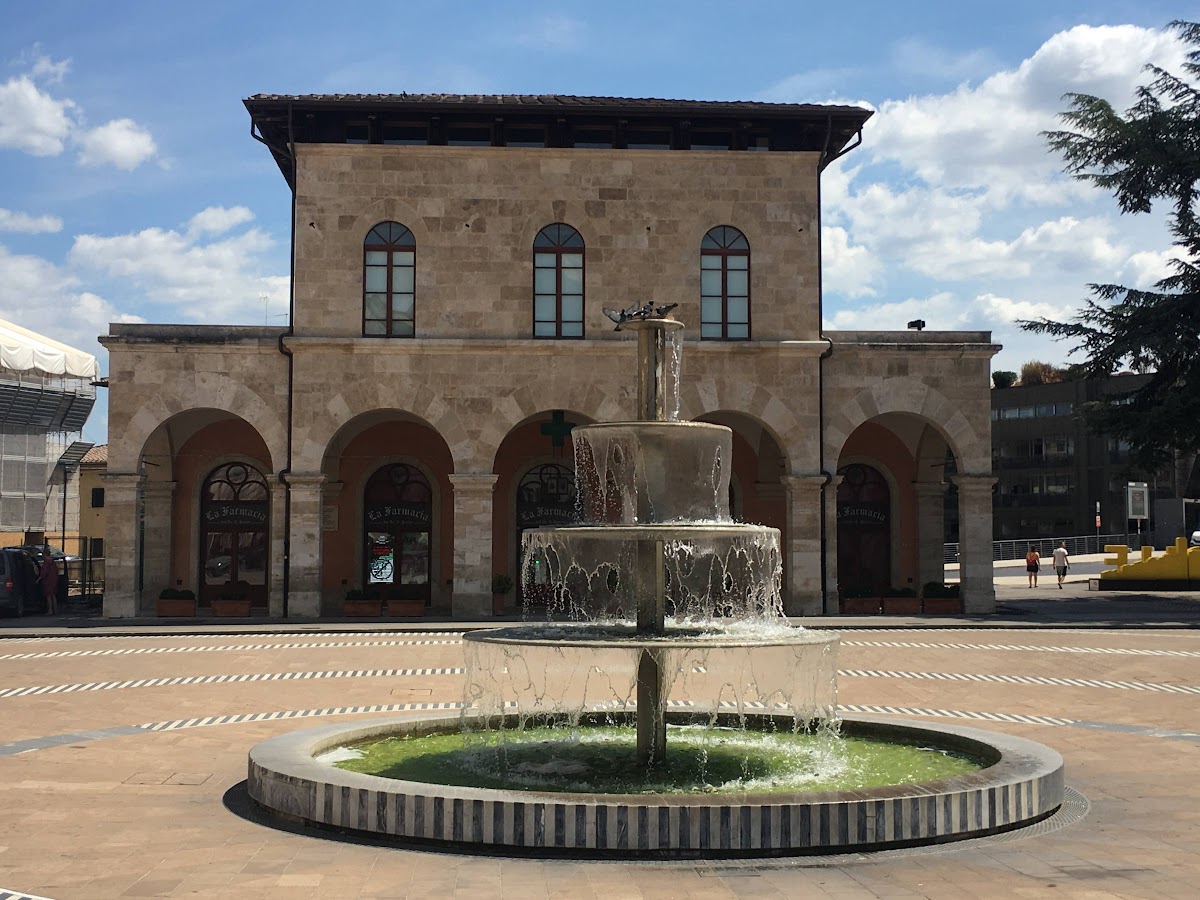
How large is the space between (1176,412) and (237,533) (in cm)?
2370

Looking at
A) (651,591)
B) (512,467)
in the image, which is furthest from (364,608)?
(651,591)

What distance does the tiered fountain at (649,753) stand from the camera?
773cm

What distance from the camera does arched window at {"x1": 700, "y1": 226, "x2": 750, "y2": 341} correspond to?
1153 inches

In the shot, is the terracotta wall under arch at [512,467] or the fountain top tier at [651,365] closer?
the fountain top tier at [651,365]

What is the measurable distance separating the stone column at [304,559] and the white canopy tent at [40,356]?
60.9 ft

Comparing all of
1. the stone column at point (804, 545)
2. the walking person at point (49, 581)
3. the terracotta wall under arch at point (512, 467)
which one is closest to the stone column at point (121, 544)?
the walking person at point (49, 581)

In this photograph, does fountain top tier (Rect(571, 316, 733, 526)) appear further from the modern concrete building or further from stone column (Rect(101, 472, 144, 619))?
the modern concrete building

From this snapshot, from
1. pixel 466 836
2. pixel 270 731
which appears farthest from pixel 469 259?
pixel 466 836

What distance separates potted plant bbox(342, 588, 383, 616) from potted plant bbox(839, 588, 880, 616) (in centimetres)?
1048

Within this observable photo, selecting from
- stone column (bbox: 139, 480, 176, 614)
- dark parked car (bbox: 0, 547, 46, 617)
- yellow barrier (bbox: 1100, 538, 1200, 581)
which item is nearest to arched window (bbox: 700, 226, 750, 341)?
stone column (bbox: 139, 480, 176, 614)

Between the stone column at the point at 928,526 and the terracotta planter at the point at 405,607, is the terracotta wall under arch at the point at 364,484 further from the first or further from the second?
the stone column at the point at 928,526

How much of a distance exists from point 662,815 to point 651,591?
272cm

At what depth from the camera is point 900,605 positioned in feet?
97.3

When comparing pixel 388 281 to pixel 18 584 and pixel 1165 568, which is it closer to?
pixel 18 584
